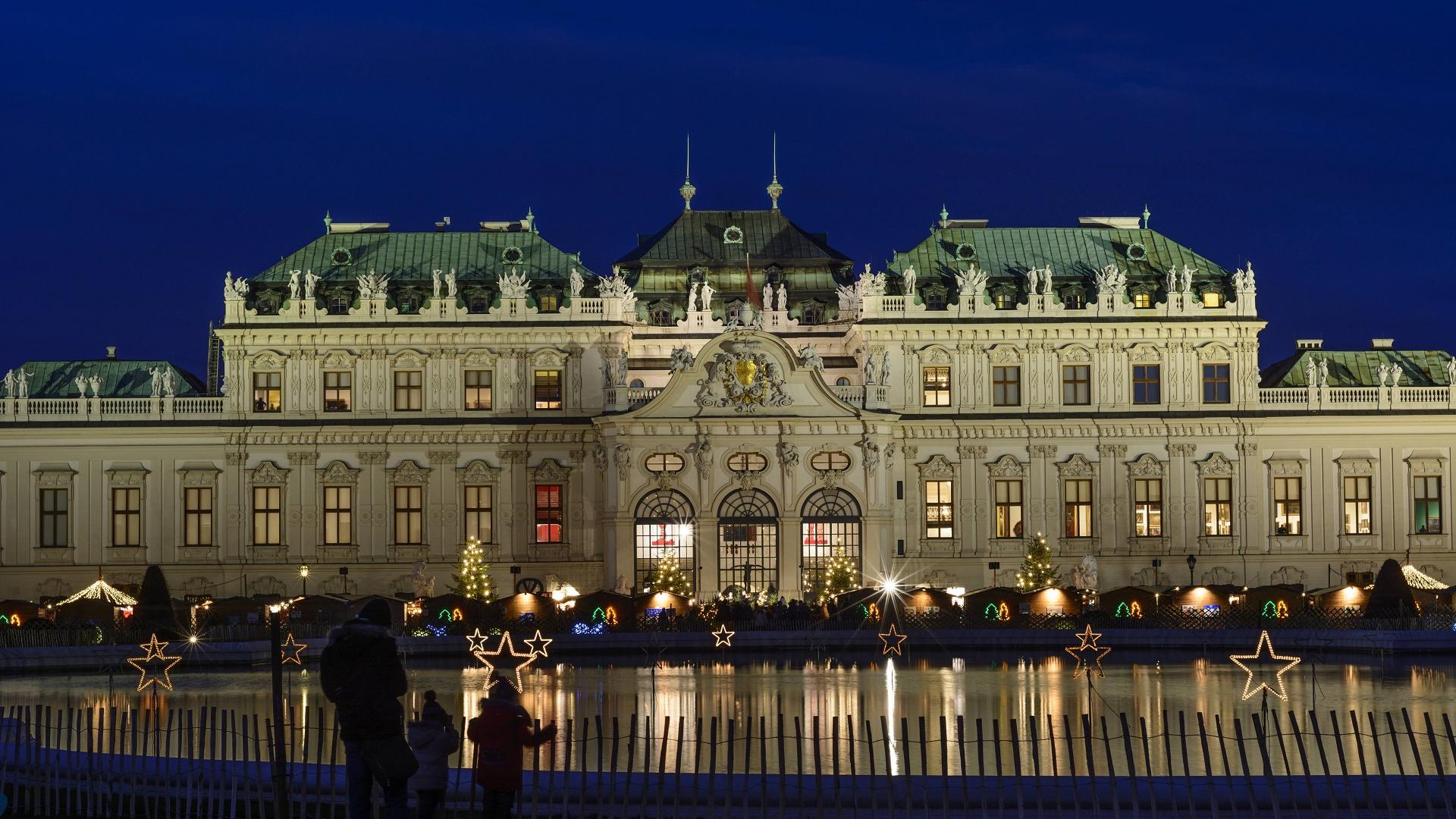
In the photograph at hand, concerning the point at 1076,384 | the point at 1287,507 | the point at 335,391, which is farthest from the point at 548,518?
the point at 1287,507

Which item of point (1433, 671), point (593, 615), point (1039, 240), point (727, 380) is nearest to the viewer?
point (1433, 671)

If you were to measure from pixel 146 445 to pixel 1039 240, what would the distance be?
34.3 metres

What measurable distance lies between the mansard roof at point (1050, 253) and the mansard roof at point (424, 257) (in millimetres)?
13183

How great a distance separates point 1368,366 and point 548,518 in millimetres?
31965

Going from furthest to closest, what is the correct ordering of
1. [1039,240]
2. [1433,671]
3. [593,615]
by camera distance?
[1039,240], [593,615], [1433,671]

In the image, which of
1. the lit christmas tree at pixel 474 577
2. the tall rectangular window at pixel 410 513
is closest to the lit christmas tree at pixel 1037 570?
the lit christmas tree at pixel 474 577

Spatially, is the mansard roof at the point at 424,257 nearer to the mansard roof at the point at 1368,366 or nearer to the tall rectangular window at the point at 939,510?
the tall rectangular window at the point at 939,510

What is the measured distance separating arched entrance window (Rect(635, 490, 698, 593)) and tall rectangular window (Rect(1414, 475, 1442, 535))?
26.8m

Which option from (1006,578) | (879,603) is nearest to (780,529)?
(1006,578)

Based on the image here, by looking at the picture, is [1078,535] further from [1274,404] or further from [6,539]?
[6,539]

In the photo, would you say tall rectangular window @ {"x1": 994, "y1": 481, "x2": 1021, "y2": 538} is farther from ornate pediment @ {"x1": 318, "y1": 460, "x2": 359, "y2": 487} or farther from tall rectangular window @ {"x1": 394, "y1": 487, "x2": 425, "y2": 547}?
ornate pediment @ {"x1": 318, "y1": 460, "x2": 359, "y2": 487}

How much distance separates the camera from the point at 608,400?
80188 millimetres

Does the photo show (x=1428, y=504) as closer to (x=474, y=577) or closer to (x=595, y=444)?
(x=595, y=444)

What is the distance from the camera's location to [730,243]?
88.0 meters
